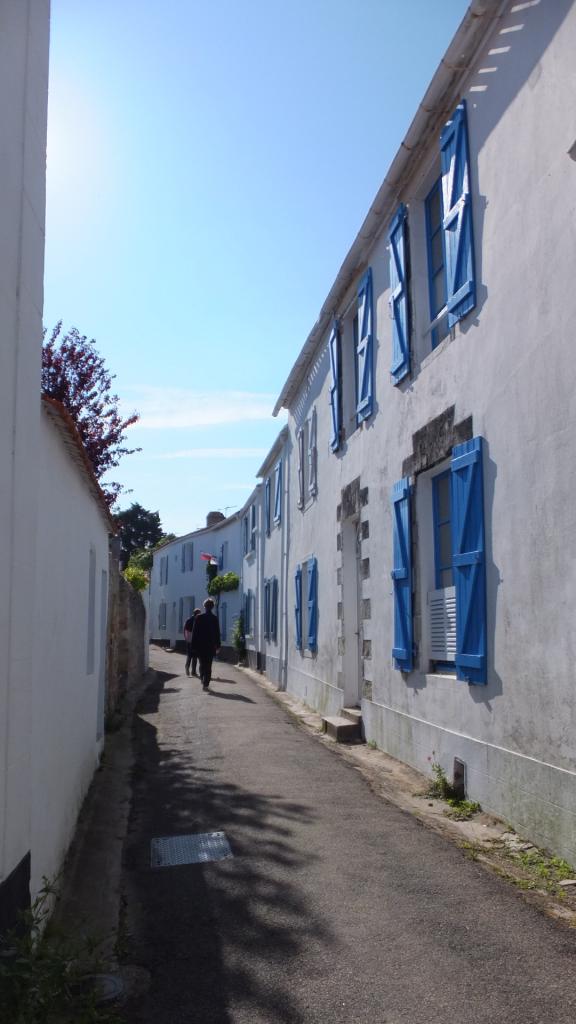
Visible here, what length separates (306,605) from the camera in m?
14.8

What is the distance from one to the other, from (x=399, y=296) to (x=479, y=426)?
8.38ft

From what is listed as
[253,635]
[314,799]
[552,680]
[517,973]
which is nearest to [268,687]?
[253,635]

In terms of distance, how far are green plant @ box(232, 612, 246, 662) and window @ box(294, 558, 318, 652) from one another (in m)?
9.80

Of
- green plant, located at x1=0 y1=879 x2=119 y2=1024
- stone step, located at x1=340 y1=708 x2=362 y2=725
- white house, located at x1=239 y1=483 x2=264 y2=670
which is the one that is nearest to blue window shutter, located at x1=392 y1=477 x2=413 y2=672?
stone step, located at x1=340 y1=708 x2=362 y2=725

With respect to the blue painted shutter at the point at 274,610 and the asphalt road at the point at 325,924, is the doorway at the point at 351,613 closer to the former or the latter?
the asphalt road at the point at 325,924

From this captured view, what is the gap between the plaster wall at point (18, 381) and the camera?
11.0ft

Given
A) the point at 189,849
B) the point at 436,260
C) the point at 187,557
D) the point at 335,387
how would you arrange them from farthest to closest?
the point at 187,557 → the point at 335,387 → the point at 436,260 → the point at 189,849

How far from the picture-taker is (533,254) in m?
5.77

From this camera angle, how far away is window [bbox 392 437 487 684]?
6574mm

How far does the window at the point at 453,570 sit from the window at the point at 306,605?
5020 mm

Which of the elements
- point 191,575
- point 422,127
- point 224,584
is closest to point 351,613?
point 422,127

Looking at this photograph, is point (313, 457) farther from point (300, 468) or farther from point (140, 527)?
point (140, 527)

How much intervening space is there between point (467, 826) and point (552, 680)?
57.7 inches

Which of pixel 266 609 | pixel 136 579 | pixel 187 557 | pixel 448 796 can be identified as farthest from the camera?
pixel 187 557
